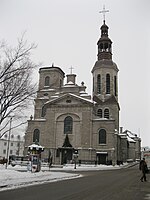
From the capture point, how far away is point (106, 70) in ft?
203

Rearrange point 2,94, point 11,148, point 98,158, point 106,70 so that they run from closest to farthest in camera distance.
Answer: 1. point 2,94
2. point 98,158
3. point 106,70
4. point 11,148

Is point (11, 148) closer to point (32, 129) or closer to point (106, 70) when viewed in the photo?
point (32, 129)

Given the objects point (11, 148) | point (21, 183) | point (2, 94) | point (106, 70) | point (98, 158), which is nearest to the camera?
point (21, 183)

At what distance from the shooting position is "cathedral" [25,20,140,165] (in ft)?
165

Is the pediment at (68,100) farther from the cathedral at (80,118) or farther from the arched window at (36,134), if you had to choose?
the arched window at (36,134)

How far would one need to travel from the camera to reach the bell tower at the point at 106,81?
2322 inches

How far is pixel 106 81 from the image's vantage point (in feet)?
202

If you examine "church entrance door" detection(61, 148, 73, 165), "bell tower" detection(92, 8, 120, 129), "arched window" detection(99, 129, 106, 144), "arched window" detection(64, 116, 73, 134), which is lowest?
"church entrance door" detection(61, 148, 73, 165)

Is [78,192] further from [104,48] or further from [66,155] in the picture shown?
[104,48]

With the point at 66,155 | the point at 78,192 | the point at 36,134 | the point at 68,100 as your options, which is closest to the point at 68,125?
the point at 68,100

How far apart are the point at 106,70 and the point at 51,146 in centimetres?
2270

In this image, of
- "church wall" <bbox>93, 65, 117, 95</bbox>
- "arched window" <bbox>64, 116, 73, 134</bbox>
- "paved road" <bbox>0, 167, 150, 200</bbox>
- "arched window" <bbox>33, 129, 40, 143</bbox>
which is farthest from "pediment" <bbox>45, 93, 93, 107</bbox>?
"paved road" <bbox>0, 167, 150, 200</bbox>

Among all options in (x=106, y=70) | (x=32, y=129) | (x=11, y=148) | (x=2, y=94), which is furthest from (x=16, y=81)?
(x=11, y=148)

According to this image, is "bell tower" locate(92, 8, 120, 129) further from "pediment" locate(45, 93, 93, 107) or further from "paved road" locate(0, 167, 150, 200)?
"paved road" locate(0, 167, 150, 200)
